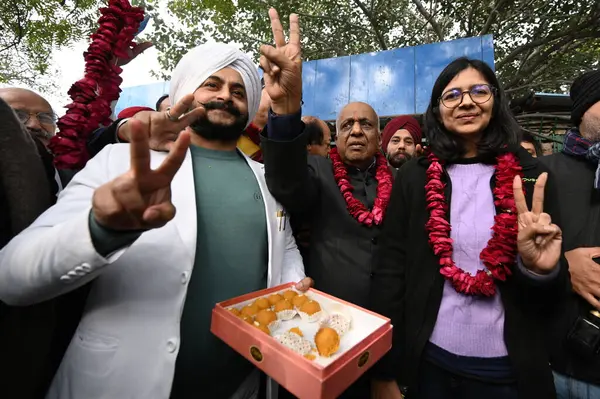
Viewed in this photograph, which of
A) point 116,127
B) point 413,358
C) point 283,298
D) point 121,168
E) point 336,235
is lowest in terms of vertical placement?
point 413,358

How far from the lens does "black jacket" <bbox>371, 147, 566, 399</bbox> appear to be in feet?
4.52

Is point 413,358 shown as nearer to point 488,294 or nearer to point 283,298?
point 488,294

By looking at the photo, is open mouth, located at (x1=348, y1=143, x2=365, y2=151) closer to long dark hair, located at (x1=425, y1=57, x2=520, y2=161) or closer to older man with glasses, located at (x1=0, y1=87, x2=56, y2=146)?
long dark hair, located at (x1=425, y1=57, x2=520, y2=161)

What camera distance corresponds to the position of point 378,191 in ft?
7.23

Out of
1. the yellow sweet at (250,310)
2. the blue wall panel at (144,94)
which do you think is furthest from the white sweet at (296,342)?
the blue wall panel at (144,94)

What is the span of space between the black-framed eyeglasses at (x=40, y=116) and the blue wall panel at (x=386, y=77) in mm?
6213

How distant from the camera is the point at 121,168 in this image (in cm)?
129

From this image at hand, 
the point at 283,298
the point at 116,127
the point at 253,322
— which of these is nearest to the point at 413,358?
the point at 283,298

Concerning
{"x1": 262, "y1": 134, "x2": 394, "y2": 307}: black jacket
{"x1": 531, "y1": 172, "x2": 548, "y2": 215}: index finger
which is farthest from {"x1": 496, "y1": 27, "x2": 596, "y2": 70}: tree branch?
{"x1": 531, "y1": 172, "x2": 548, "y2": 215}: index finger

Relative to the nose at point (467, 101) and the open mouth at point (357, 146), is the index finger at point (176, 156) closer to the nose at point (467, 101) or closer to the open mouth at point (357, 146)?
the nose at point (467, 101)

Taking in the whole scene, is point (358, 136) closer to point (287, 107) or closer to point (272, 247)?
point (287, 107)

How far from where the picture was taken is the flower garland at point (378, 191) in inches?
79.0

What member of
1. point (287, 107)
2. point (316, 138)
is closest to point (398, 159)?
point (316, 138)

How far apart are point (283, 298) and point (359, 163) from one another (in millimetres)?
1330
